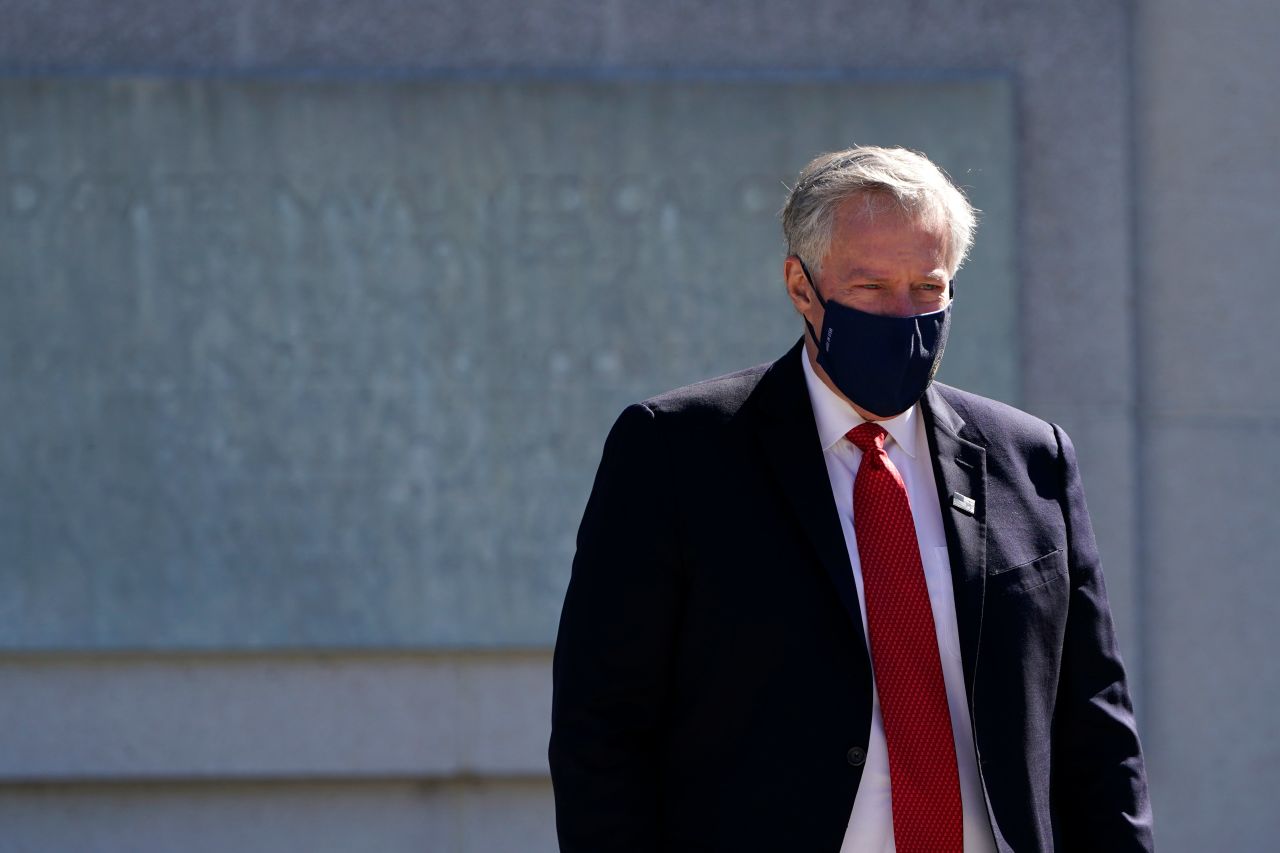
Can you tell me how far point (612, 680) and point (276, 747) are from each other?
9.15 ft

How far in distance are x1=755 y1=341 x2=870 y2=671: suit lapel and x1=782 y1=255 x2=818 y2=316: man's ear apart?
0.29ft

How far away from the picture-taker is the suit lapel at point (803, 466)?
1.99 meters

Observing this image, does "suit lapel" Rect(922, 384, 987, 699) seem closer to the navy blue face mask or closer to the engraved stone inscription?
the navy blue face mask

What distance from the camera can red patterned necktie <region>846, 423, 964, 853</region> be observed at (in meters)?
1.95

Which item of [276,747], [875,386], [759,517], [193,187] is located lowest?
[276,747]

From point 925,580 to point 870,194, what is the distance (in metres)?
0.52

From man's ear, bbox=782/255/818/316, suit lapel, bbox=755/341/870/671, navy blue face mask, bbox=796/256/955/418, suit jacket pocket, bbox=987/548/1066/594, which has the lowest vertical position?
suit jacket pocket, bbox=987/548/1066/594

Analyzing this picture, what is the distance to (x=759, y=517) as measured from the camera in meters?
2.03

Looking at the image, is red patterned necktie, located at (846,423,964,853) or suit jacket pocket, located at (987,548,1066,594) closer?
red patterned necktie, located at (846,423,964,853)

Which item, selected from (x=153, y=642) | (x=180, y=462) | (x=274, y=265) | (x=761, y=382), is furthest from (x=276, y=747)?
(x=761, y=382)

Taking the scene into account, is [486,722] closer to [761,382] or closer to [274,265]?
[274,265]


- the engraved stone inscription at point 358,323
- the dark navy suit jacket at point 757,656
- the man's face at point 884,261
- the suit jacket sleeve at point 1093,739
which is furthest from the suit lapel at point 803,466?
the engraved stone inscription at point 358,323

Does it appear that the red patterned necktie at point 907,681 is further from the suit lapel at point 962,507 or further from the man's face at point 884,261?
the man's face at point 884,261

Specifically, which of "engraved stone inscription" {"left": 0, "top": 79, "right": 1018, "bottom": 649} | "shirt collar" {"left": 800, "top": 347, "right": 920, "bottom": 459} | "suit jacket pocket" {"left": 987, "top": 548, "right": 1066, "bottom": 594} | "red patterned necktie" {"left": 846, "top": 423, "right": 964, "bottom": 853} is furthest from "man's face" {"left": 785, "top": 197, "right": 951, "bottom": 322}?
"engraved stone inscription" {"left": 0, "top": 79, "right": 1018, "bottom": 649}
